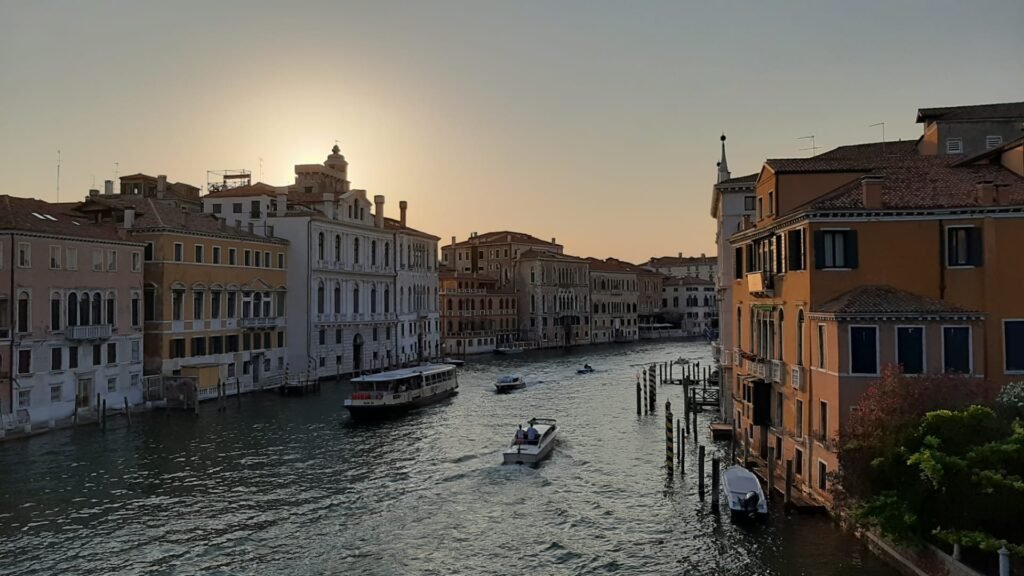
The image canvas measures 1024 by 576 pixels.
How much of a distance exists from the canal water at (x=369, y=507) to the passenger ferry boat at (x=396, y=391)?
77 centimetres

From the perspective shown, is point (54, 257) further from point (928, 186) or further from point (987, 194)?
point (987, 194)

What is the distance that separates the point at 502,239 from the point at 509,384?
43.7 m

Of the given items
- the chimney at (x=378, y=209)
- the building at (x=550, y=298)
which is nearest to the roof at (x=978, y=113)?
the chimney at (x=378, y=209)

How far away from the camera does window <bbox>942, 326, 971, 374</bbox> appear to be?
1504 centimetres

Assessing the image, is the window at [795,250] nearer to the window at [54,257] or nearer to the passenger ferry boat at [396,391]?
the passenger ferry boat at [396,391]

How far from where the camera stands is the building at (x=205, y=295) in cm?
3409

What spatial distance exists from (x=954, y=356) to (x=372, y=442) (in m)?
17.1

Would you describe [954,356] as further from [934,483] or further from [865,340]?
[934,483]

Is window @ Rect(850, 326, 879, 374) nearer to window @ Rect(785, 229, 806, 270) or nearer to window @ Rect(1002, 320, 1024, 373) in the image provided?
window @ Rect(785, 229, 806, 270)

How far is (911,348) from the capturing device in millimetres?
15102

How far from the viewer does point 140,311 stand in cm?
3294

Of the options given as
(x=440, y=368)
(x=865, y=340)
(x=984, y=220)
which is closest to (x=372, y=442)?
(x=440, y=368)

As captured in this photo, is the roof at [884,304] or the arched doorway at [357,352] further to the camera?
the arched doorway at [357,352]

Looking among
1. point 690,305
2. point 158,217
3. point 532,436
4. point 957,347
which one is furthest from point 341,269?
point 690,305
